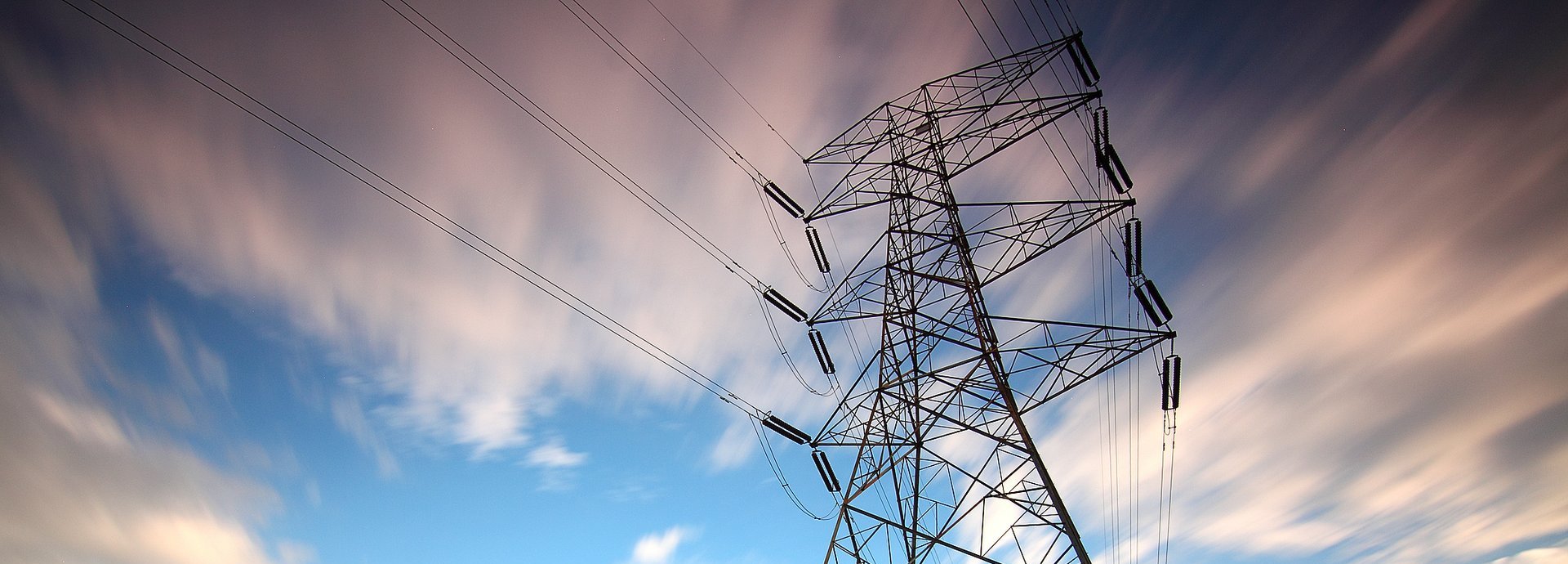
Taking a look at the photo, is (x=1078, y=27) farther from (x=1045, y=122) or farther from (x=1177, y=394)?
(x=1177, y=394)

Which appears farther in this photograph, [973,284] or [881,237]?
[881,237]

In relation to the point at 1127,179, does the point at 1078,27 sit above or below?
above

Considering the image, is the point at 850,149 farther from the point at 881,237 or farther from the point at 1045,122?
the point at 1045,122

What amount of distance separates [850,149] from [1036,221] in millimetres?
5818

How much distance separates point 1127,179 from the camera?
53.8ft

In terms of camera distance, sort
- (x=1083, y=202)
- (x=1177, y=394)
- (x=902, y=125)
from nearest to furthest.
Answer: (x=1083, y=202) < (x=1177, y=394) < (x=902, y=125)

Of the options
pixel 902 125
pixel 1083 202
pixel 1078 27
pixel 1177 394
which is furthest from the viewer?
pixel 902 125

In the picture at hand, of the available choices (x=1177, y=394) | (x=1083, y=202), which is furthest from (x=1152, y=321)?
(x=1083, y=202)

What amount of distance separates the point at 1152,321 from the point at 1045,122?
16.0ft

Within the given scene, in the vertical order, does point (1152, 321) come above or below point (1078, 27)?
below

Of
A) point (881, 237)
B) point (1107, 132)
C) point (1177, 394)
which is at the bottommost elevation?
point (1177, 394)

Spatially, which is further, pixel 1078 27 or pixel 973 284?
pixel 1078 27

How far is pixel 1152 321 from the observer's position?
15328mm

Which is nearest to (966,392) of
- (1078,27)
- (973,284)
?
(973,284)
